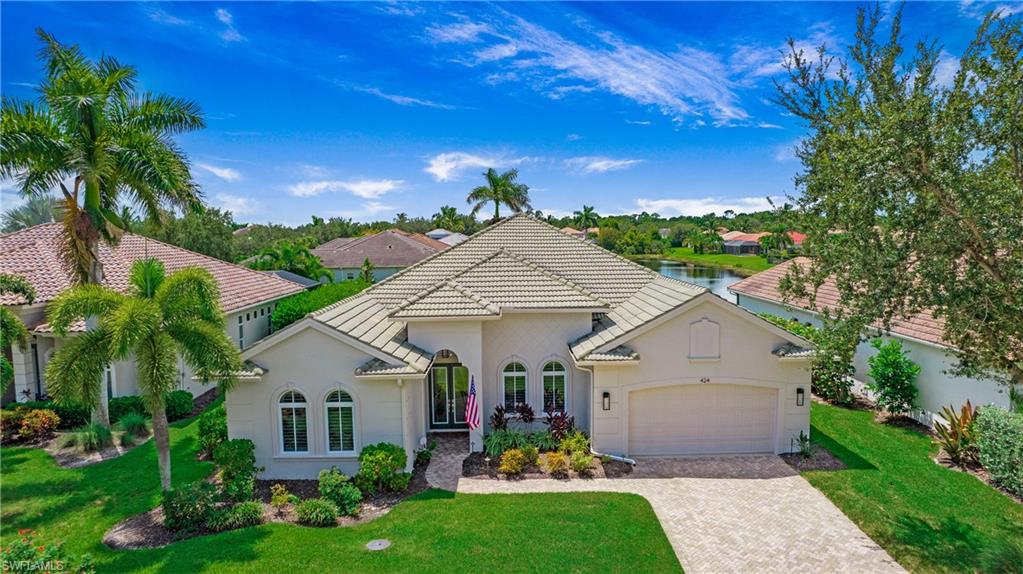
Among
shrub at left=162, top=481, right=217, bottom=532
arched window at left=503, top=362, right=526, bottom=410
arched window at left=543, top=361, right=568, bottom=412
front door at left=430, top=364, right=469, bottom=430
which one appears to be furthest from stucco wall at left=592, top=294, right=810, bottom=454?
shrub at left=162, top=481, right=217, bottom=532

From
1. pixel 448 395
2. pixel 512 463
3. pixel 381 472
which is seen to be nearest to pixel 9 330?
pixel 381 472

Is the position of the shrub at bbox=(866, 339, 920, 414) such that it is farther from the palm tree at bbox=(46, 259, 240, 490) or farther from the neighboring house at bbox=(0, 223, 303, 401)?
the neighboring house at bbox=(0, 223, 303, 401)

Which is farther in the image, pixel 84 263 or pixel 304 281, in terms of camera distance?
pixel 304 281

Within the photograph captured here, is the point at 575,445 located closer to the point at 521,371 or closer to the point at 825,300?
the point at 521,371

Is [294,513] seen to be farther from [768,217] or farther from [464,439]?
[768,217]

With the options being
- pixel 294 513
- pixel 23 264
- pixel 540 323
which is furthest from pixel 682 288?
pixel 23 264

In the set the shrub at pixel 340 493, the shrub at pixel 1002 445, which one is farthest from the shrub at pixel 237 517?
the shrub at pixel 1002 445
